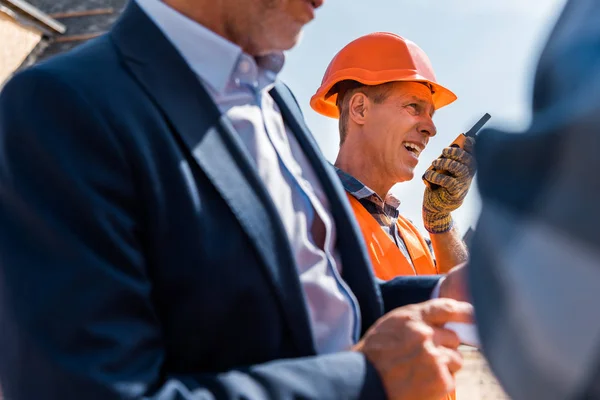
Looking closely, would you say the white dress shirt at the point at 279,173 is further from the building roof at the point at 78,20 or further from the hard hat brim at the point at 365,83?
the building roof at the point at 78,20

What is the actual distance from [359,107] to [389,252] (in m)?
1.08

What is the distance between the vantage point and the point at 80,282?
91 cm

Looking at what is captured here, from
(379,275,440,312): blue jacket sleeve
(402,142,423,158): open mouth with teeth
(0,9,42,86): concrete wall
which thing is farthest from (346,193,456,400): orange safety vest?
(0,9,42,86): concrete wall

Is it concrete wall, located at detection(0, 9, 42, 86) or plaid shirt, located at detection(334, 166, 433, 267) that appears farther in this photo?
concrete wall, located at detection(0, 9, 42, 86)

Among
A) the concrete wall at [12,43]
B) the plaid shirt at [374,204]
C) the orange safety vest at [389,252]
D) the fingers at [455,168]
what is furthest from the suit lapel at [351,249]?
the concrete wall at [12,43]

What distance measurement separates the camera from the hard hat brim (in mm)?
3455

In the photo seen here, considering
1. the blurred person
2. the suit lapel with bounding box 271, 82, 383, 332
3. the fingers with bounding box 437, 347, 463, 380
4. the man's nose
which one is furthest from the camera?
the man's nose

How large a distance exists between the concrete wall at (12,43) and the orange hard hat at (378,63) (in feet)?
17.6

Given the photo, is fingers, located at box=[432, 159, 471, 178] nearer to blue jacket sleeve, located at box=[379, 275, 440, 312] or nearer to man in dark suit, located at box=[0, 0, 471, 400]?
blue jacket sleeve, located at box=[379, 275, 440, 312]

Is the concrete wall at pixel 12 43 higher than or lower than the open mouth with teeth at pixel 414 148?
lower

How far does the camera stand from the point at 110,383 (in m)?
0.88

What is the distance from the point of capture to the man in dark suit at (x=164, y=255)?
2.98 feet

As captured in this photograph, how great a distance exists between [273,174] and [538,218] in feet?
3.05

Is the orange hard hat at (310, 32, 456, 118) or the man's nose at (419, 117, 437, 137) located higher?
the orange hard hat at (310, 32, 456, 118)
